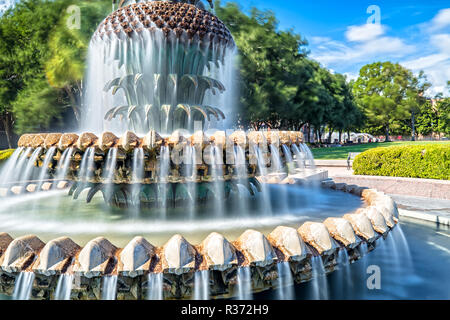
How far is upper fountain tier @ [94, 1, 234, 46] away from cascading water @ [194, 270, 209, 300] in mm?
3788

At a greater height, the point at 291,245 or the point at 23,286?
the point at 291,245

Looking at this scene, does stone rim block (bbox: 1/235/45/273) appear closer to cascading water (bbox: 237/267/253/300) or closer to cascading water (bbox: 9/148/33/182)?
cascading water (bbox: 9/148/33/182)

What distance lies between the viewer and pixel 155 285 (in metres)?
2.78

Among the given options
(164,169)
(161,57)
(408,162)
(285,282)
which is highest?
(161,57)

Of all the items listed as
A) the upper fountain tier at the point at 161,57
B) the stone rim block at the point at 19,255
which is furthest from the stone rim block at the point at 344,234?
the stone rim block at the point at 19,255

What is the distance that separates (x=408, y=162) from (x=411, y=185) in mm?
1694

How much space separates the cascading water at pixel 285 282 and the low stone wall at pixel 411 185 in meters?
8.62

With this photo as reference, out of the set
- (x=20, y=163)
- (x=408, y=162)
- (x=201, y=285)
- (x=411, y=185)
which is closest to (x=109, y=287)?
(x=201, y=285)

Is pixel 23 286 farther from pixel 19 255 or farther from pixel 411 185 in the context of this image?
pixel 411 185

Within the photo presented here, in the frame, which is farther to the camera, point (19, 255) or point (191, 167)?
point (191, 167)

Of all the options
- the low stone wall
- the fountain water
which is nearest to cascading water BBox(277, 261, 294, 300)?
the fountain water

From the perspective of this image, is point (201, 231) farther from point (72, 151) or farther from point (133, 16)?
point (133, 16)

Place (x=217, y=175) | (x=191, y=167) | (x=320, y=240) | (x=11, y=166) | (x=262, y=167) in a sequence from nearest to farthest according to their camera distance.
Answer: (x=320, y=240), (x=191, y=167), (x=217, y=175), (x=262, y=167), (x=11, y=166)
